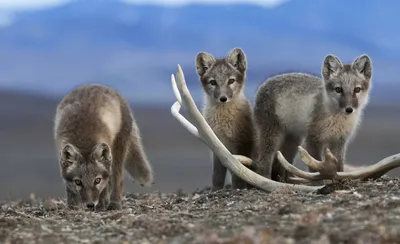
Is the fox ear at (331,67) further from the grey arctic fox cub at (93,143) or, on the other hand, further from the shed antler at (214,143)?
the grey arctic fox cub at (93,143)

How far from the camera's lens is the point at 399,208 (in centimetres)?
606

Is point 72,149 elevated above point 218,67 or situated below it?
below

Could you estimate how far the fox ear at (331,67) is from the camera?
894 cm

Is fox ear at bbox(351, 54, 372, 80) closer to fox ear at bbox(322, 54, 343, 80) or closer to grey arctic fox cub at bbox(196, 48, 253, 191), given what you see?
fox ear at bbox(322, 54, 343, 80)

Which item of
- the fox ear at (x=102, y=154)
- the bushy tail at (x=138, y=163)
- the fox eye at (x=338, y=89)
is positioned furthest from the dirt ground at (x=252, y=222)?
the bushy tail at (x=138, y=163)

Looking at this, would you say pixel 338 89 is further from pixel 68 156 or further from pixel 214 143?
pixel 68 156

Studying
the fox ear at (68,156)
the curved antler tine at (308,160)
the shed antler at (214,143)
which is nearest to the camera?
the curved antler tine at (308,160)

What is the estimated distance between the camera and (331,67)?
8961 millimetres

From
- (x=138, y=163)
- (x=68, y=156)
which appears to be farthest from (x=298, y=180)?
(x=68, y=156)

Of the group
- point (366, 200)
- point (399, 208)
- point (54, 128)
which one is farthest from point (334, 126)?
point (54, 128)

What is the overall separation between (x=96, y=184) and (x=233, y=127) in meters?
2.11

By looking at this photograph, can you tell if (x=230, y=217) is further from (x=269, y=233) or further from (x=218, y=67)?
(x=218, y=67)

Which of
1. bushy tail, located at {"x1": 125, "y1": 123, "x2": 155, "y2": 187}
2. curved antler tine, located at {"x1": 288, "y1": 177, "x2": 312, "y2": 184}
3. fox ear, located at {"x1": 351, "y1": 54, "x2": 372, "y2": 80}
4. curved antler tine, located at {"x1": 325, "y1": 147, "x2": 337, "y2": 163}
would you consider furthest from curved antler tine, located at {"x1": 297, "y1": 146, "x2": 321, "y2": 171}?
bushy tail, located at {"x1": 125, "y1": 123, "x2": 155, "y2": 187}

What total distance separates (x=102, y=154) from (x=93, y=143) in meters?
0.22
